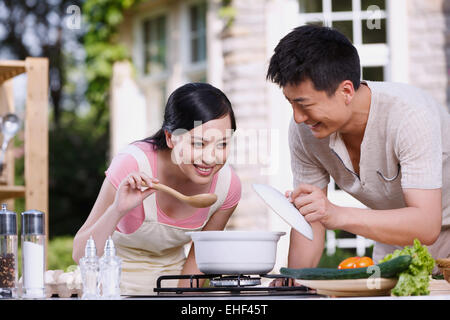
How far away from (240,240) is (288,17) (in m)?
4.23

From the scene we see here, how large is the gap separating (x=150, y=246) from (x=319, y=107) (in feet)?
2.61

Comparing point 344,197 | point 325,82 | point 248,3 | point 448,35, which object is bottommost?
point 344,197

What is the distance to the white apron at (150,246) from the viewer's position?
88.2 inches

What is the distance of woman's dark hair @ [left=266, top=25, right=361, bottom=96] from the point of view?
1936 millimetres

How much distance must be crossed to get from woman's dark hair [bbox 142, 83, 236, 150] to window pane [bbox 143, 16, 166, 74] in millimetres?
4822

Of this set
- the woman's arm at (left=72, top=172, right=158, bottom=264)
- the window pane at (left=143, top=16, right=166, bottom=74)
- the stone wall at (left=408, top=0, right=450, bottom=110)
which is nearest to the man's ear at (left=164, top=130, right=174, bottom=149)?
the woman's arm at (left=72, top=172, right=158, bottom=264)

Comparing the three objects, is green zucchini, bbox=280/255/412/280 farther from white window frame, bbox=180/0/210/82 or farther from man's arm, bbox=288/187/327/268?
white window frame, bbox=180/0/210/82

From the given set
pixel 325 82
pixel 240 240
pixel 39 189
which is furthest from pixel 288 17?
pixel 240 240

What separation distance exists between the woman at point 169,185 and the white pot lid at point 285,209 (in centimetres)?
41

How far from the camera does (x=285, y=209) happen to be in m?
1.60

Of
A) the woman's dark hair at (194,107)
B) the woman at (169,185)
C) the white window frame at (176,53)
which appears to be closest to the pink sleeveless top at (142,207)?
the woman at (169,185)

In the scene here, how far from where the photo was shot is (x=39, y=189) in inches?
143

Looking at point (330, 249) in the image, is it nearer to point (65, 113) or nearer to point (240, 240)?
point (240, 240)

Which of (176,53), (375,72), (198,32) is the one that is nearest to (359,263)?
(375,72)
